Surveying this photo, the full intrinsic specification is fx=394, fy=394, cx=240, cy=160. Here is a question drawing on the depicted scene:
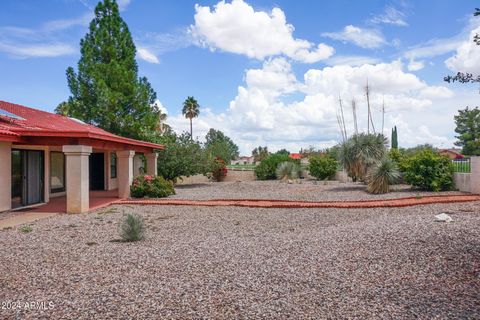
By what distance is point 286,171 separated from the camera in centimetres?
2923

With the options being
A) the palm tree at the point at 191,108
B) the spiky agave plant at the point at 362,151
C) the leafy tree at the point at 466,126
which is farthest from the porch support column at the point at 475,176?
the palm tree at the point at 191,108

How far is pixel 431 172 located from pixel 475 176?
1.81m

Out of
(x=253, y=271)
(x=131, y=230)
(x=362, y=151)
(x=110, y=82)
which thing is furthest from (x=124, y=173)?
(x=253, y=271)

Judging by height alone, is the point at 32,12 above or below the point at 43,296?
above

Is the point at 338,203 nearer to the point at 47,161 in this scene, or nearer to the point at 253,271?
the point at 253,271

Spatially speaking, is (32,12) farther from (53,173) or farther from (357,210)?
(357,210)

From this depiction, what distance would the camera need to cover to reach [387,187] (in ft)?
54.6

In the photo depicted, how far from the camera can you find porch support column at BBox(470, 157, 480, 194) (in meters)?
14.6

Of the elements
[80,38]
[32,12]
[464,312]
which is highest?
[80,38]

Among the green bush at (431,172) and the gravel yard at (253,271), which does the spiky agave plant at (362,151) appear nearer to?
the green bush at (431,172)

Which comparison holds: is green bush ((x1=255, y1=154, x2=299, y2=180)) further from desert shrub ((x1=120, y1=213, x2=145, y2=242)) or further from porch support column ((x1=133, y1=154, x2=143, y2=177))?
desert shrub ((x1=120, y1=213, x2=145, y2=242))

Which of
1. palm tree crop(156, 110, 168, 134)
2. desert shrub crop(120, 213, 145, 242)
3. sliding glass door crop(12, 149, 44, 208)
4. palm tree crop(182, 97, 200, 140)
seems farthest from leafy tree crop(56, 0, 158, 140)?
palm tree crop(182, 97, 200, 140)

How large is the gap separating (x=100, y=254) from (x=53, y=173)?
12.2 meters

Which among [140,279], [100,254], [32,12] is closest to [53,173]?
[32,12]
